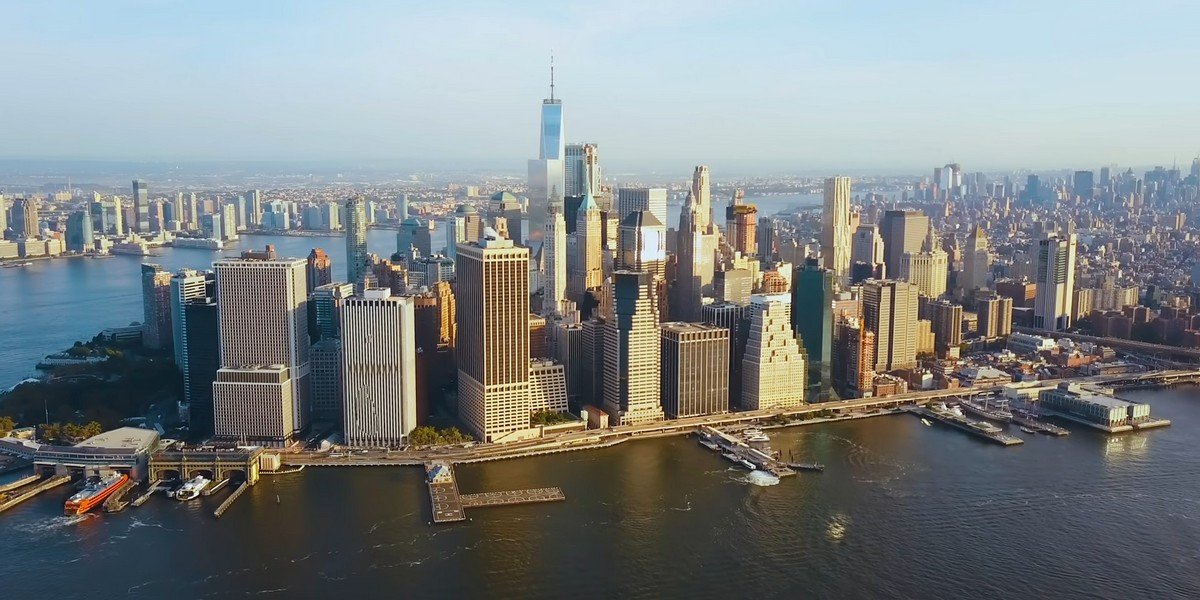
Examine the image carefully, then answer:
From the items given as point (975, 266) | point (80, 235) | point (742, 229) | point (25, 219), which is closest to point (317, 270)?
point (742, 229)

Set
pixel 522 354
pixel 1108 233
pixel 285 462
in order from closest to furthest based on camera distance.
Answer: pixel 285 462 → pixel 522 354 → pixel 1108 233

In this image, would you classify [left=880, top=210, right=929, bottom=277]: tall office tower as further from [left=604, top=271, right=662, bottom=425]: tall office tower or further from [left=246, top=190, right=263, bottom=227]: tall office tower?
[left=246, top=190, right=263, bottom=227]: tall office tower

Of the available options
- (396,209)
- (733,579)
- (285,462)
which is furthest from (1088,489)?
(396,209)

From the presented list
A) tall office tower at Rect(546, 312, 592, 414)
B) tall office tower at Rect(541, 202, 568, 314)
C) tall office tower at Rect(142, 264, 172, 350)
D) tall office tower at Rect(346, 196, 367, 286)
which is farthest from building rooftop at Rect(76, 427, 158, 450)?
tall office tower at Rect(346, 196, 367, 286)

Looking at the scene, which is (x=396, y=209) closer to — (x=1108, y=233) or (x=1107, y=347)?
(x=1108, y=233)

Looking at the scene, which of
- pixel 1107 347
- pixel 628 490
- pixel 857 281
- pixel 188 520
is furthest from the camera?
pixel 857 281

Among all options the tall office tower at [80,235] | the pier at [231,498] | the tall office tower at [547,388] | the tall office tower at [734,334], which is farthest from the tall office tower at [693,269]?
the tall office tower at [80,235]

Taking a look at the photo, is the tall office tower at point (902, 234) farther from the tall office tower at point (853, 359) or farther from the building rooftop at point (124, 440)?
the building rooftop at point (124, 440)
